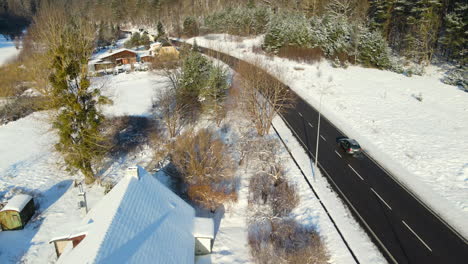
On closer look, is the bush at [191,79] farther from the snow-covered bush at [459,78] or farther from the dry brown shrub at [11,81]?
the snow-covered bush at [459,78]

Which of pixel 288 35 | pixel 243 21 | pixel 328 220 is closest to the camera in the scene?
pixel 328 220

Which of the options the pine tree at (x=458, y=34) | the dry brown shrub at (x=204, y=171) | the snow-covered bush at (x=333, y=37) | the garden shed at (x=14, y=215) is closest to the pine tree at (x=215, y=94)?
the dry brown shrub at (x=204, y=171)

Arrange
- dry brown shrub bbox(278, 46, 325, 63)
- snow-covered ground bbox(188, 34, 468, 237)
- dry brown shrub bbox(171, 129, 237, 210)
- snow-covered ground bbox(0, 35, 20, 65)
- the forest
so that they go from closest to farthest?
1. dry brown shrub bbox(171, 129, 237, 210)
2. snow-covered ground bbox(188, 34, 468, 237)
3. the forest
4. dry brown shrub bbox(278, 46, 325, 63)
5. snow-covered ground bbox(0, 35, 20, 65)

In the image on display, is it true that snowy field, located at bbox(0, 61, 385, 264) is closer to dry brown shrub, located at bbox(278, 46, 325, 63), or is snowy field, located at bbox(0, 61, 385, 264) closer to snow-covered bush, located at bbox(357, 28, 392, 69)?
dry brown shrub, located at bbox(278, 46, 325, 63)

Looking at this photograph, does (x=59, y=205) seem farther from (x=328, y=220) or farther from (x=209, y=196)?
(x=328, y=220)

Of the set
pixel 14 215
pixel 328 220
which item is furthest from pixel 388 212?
pixel 14 215

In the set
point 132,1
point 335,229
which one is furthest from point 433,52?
point 132,1

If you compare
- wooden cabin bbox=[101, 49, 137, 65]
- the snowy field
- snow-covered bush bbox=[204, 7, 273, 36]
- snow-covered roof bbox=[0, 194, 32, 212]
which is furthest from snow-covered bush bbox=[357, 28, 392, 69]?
snow-covered roof bbox=[0, 194, 32, 212]
